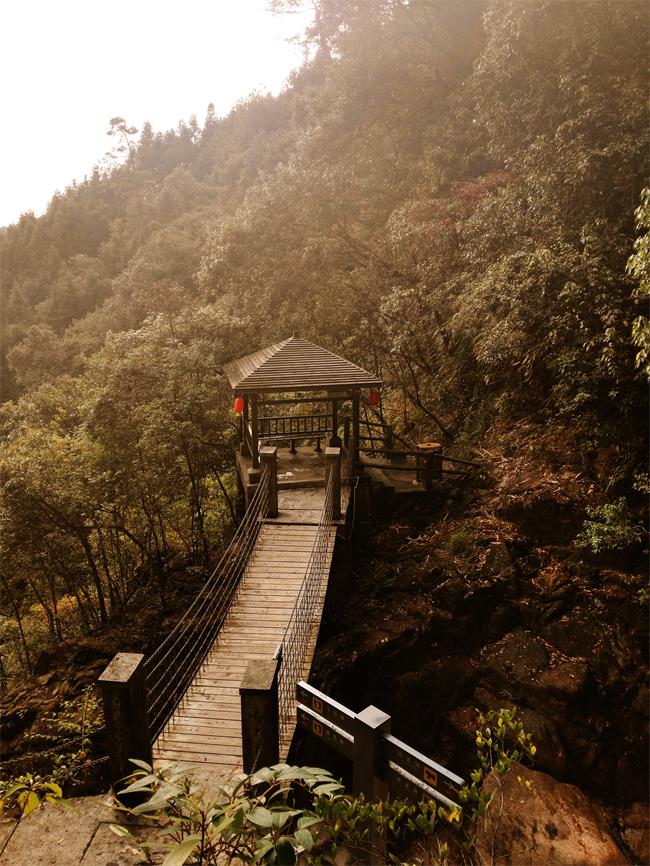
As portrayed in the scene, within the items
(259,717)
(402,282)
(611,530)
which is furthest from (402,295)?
(259,717)

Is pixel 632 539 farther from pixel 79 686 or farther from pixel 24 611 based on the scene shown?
pixel 24 611

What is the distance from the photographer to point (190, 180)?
3659 cm

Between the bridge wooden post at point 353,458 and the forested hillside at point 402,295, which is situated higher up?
the forested hillside at point 402,295

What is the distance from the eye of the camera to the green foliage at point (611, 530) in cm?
686

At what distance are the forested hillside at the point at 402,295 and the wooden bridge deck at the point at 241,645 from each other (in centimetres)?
297

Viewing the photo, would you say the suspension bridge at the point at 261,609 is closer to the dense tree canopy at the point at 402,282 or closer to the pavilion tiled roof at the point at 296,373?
the pavilion tiled roof at the point at 296,373

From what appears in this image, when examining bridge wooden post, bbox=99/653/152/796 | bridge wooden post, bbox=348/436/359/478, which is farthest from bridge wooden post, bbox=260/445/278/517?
bridge wooden post, bbox=99/653/152/796

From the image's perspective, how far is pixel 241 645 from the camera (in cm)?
567

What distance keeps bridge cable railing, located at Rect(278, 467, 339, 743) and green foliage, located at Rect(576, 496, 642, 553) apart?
3.45 meters

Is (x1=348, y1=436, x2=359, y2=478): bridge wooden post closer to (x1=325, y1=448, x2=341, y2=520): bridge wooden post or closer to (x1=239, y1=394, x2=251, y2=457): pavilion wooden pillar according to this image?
(x1=325, y1=448, x2=341, y2=520): bridge wooden post

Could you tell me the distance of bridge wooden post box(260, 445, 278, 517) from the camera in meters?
7.66

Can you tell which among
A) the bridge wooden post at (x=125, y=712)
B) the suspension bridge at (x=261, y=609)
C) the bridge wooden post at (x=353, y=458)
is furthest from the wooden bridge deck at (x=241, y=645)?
the bridge wooden post at (x=353, y=458)

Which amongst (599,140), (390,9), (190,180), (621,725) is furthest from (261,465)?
(190,180)

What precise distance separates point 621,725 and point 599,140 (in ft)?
25.1
